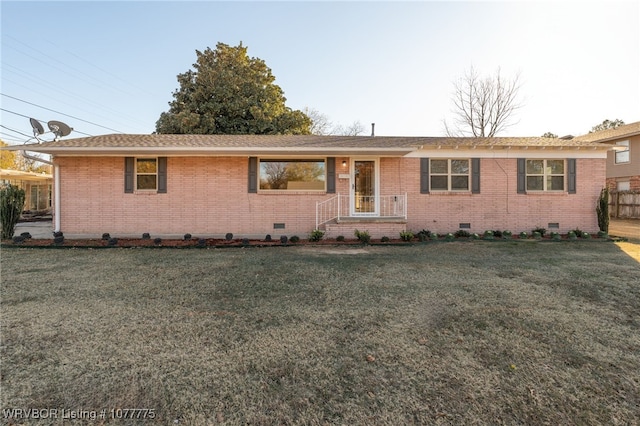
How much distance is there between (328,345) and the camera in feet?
8.72

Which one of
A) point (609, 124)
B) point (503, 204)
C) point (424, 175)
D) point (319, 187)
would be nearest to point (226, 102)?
point (319, 187)

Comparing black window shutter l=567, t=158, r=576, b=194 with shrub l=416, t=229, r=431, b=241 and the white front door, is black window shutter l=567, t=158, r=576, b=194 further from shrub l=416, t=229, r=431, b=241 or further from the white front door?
the white front door

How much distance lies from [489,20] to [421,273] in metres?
9.09

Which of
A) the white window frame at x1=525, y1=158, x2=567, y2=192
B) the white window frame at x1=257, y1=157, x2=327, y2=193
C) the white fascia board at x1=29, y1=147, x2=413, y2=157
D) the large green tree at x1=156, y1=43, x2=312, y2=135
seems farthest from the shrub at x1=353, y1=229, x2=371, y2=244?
the large green tree at x1=156, y1=43, x2=312, y2=135

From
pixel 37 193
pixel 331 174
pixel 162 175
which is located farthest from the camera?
pixel 37 193

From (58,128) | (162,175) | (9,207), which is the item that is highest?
(58,128)

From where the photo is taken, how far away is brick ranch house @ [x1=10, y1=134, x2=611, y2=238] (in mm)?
9086

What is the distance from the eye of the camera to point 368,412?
5.99 feet

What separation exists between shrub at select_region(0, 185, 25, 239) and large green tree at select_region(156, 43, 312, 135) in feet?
28.1

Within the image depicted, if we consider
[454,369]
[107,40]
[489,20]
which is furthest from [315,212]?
[107,40]

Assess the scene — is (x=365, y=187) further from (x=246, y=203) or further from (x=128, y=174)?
(x=128, y=174)

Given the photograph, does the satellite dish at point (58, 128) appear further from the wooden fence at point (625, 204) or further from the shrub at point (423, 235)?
the wooden fence at point (625, 204)

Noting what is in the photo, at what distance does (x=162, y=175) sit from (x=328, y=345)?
8.57 metres

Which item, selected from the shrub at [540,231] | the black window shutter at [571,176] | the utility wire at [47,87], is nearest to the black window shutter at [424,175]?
the shrub at [540,231]
